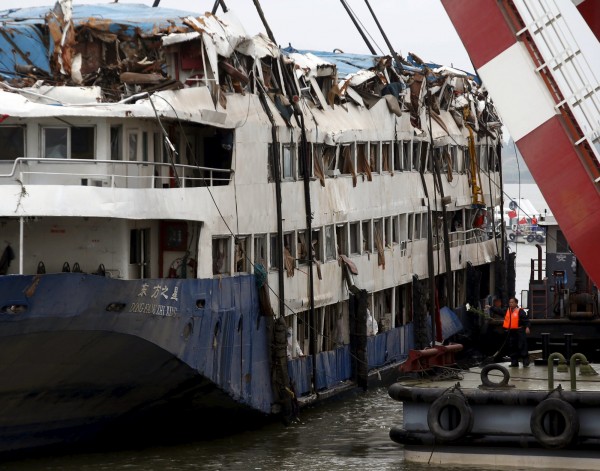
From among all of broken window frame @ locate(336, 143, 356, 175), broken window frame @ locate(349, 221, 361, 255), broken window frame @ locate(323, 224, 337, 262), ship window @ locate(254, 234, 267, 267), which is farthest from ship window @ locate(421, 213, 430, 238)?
ship window @ locate(254, 234, 267, 267)

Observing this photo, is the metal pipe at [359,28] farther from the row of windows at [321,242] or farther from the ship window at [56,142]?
the ship window at [56,142]

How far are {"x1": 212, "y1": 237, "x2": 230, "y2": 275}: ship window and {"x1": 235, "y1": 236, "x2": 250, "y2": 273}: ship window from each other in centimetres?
30

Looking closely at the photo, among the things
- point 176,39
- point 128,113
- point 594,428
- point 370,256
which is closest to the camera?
point 594,428

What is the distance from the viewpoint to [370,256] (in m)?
35.1

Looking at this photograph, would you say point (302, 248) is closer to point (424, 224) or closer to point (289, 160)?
point (289, 160)

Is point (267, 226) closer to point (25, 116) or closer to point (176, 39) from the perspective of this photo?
point (176, 39)

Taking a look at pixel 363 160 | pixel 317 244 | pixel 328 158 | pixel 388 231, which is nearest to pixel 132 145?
pixel 317 244

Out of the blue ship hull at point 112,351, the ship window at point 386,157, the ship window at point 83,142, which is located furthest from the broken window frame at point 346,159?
the ship window at point 83,142

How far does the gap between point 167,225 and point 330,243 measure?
696 centimetres

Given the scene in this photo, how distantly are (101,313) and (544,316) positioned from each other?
16.3m

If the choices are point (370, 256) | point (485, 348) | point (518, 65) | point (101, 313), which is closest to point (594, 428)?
point (518, 65)

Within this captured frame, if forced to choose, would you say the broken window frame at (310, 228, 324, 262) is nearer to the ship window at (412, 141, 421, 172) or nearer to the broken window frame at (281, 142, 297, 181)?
the broken window frame at (281, 142, 297, 181)

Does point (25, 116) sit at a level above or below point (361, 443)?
above

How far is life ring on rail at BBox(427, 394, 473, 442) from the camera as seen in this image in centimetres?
2272
